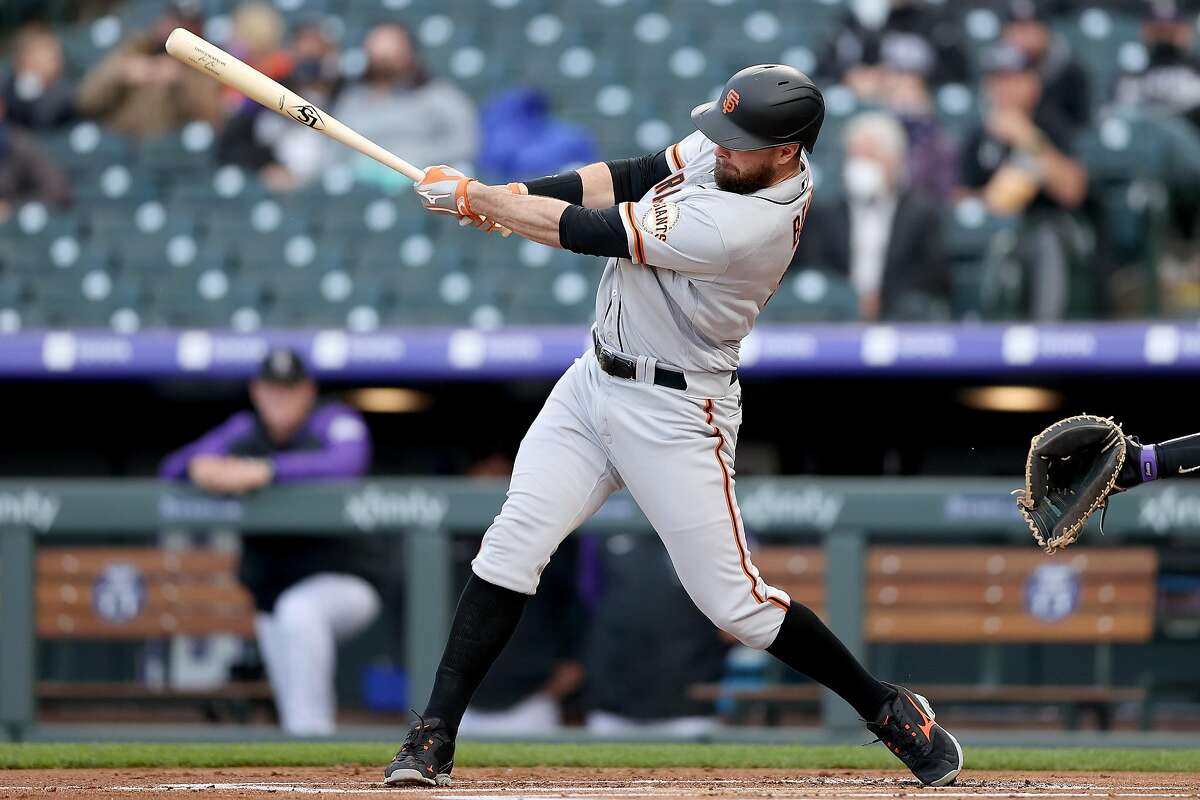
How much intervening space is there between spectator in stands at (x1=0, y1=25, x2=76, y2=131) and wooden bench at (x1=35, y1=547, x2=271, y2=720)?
12.7 feet

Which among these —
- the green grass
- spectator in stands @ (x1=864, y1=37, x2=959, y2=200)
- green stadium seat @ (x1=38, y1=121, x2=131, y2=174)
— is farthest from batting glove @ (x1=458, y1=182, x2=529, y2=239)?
green stadium seat @ (x1=38, y1=121, x2=131, y2=174)

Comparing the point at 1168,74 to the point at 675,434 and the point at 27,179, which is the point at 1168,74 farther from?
the point at 675,434

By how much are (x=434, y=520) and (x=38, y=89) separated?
4.50 meters

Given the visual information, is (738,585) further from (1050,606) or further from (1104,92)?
(1104,92)

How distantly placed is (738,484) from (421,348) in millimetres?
2159

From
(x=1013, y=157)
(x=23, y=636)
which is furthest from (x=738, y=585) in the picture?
(x=1013, y=157)

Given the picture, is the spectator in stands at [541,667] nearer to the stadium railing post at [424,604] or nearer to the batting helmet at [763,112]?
the stadium railing post at [424,604]

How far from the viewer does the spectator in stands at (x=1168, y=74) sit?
822cm

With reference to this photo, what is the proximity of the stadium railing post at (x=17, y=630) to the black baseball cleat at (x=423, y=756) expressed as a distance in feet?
7.50

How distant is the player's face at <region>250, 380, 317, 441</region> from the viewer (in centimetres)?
587

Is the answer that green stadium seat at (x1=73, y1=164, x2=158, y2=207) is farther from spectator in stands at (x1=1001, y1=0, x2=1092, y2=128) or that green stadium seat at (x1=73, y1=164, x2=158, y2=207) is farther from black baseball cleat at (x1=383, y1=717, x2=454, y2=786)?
black baseball cleat at (x1=383, y1=717, x2=454, y2=786)

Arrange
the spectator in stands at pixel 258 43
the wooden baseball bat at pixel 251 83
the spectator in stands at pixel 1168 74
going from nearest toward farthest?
the wooden baseball bat at pixel 251 83 < the spectator in stands at pixel 1168 74 < the spectator in stands at pixel 258 43

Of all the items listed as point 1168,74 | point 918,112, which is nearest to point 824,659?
point 918,112

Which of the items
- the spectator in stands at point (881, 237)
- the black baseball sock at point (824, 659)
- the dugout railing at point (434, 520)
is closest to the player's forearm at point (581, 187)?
the black baseball sock at point (824, 659)
